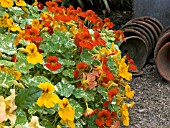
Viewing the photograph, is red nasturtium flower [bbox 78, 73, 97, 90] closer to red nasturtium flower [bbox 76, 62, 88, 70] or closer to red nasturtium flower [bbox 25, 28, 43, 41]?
red nasturtium flower [bbox 76, 62, 88, 70]

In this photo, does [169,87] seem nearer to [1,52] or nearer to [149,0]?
[149,0]

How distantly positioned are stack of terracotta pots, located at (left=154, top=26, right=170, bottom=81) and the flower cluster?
1529 mm

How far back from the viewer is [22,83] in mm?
1904

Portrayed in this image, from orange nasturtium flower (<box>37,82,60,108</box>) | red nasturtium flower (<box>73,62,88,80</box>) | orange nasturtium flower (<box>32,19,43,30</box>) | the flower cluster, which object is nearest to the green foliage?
the flower cluster

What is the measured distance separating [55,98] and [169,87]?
244 centimetres

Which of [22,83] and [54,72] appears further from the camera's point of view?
[54,72]

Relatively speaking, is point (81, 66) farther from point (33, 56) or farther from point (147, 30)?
point (147, 30)

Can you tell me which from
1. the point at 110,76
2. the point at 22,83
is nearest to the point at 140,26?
the point at 110,76

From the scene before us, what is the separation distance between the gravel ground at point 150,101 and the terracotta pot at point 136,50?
0.27 ft

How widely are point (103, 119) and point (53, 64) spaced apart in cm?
32

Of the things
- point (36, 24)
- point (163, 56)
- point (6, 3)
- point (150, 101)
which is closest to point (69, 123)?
point (36, 24)

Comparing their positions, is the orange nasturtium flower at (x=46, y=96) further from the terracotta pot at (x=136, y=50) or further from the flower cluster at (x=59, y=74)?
the terracotta pot at (x=136, y=50)

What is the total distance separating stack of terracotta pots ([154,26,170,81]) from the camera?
13.6ft

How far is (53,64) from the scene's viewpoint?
2.02 metres
